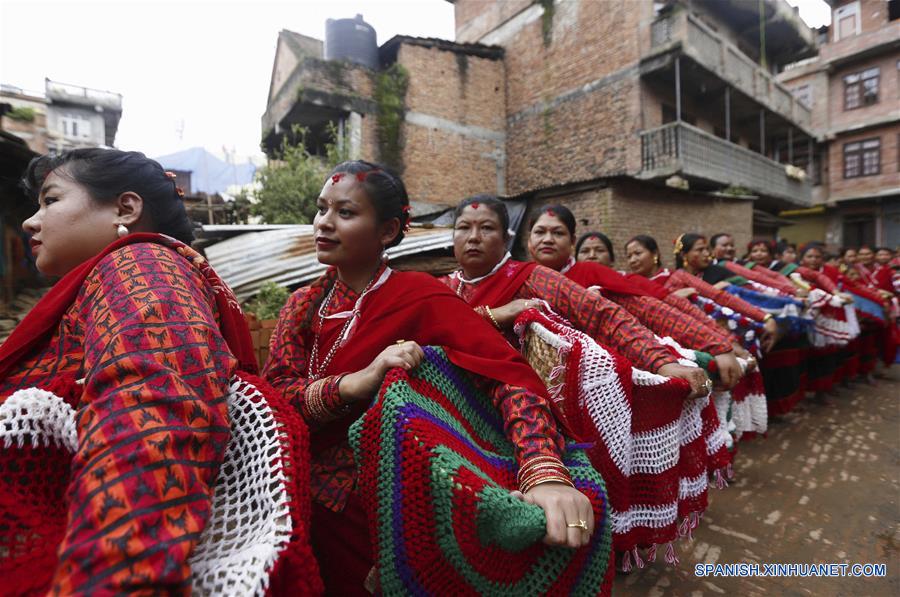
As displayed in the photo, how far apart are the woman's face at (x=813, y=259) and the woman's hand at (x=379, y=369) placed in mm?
7669

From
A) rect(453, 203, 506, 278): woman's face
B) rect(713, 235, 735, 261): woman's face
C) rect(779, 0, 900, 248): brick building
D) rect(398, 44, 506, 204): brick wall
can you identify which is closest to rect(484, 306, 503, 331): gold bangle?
rect(453, 203, 506, 278): woman's face

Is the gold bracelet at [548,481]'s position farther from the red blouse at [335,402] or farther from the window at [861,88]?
the window at [861,88]

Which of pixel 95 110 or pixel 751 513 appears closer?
pixel 751 513

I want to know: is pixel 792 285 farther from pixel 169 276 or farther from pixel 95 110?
pixel 95 110

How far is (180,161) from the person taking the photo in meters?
25.3

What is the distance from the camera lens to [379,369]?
1229 mm

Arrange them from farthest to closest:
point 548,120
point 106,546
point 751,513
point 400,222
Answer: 1. point 548,120
2. point 751,513
3. point 400,222
4. point 106,546

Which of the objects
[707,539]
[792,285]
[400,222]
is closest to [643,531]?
[707,539]

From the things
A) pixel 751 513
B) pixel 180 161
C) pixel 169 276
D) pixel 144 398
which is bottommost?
pixel 751 513

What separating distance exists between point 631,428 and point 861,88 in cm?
2629

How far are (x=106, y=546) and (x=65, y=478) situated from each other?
37 centimetres

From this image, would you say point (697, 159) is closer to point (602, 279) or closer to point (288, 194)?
point (288, 194)

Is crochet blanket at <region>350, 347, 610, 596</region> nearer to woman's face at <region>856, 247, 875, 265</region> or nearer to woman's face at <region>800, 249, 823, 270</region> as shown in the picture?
woman's face at <region>800, 249, 823, 270</region>

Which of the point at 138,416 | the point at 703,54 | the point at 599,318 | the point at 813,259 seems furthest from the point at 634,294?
the point at 703,54
